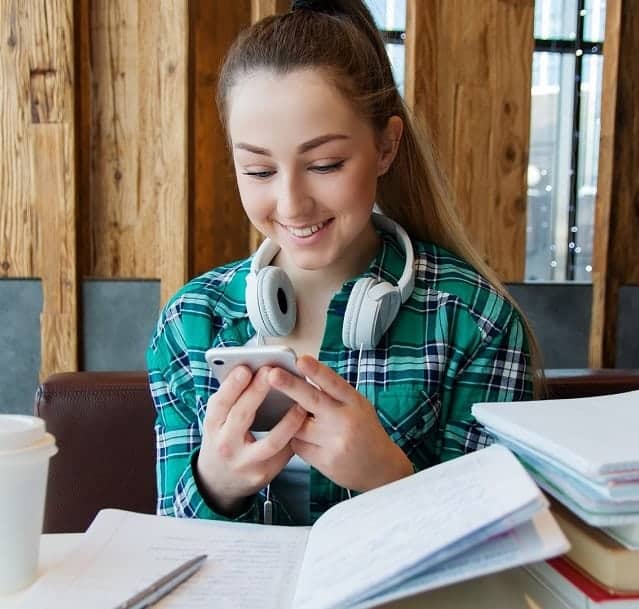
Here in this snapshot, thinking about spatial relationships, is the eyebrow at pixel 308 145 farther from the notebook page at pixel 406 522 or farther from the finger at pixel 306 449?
the notebook page at pixel 406 522

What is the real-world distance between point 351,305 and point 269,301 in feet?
0.41

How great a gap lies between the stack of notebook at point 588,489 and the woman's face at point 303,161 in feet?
1.70

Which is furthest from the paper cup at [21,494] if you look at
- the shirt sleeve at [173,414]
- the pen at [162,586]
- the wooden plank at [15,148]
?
the wooden plank at [15,148]

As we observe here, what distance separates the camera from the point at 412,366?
1.15 metres

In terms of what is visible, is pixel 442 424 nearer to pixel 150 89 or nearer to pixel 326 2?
pixel 326 2

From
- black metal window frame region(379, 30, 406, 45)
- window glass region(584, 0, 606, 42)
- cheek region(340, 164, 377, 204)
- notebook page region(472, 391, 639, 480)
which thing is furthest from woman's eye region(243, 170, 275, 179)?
window glass region(584, 0, 606, 42)

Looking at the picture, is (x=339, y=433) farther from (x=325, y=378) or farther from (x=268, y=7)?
(x=268, y=7)

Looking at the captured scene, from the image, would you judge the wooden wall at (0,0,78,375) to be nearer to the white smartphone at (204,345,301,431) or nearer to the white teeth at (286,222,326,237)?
the white teeth at (286,222,326,237)

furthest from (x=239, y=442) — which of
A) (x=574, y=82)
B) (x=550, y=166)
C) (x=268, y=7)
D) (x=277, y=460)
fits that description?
(x=574, y=82)

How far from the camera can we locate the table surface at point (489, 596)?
0.55 metres

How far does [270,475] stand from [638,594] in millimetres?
456

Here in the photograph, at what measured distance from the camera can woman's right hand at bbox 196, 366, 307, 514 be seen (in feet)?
2.46

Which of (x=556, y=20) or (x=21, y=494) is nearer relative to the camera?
(x=21, y=494)

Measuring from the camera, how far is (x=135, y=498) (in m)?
1.42
